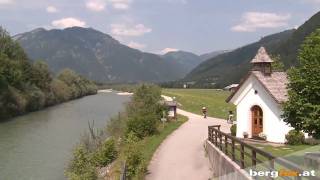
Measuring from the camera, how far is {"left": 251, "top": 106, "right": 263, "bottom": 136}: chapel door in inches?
1328

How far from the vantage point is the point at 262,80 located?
33281 mm

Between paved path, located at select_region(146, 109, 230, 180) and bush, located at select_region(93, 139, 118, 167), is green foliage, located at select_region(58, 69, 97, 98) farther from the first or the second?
bush, located at select_region(93, 139, 118, 167)

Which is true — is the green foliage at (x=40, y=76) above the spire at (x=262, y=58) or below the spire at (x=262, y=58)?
above

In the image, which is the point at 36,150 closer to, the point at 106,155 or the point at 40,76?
the point at 106,155

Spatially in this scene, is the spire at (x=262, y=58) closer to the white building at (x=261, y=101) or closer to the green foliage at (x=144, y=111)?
the white building at (x=261, y=101)

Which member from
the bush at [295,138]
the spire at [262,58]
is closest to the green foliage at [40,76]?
the spire at [262,58]

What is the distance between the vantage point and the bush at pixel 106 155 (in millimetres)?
31328

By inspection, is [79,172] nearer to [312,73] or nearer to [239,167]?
[239,167]

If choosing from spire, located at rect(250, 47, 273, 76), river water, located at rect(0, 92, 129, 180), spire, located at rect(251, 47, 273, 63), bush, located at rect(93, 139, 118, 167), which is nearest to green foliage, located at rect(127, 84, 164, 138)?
river water, located at rect(0, 92, 129, 180)

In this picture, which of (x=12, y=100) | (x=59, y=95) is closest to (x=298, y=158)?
(x=12, y=100)

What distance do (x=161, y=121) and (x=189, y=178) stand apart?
30.2 m

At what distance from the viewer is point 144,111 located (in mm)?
45688

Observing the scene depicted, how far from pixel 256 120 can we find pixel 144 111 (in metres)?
14.2

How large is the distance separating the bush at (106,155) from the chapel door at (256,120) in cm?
961
